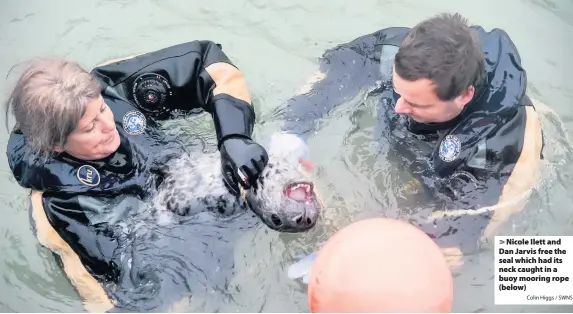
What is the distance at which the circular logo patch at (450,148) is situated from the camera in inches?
134

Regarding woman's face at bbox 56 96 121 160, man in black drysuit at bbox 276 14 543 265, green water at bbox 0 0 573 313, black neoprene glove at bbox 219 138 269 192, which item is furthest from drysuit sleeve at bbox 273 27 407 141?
woman's face at bbox 56 96 121 160

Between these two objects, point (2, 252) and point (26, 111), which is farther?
point (2, 252)

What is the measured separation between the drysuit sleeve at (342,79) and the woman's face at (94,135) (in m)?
1.05

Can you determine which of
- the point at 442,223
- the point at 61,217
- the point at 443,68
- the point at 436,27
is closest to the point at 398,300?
the point at 442,223

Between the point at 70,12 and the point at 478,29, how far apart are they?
10.6ft

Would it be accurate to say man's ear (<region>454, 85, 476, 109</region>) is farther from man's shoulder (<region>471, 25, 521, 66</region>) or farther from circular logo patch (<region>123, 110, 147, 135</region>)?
circular logo patch (<region>123, 110, 147, 135</region>)

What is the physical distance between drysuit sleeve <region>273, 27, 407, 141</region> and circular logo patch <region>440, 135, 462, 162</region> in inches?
24.8

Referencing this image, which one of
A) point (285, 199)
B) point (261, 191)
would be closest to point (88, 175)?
point (261, 191)

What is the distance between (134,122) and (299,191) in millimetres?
975

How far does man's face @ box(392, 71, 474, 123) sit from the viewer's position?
3.24m

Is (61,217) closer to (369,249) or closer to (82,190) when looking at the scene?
(82,190)

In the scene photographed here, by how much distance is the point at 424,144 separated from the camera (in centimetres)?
375

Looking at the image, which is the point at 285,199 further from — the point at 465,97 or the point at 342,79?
the point at 342,79

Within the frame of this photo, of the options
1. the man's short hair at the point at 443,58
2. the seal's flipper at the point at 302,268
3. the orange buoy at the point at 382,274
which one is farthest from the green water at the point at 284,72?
the man's short hair at the point at 443,58
